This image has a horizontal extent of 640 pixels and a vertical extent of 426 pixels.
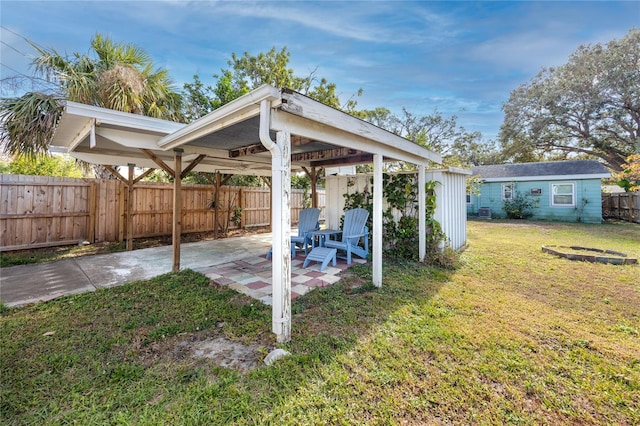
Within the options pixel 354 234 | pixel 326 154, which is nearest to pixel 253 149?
pixel 326 154

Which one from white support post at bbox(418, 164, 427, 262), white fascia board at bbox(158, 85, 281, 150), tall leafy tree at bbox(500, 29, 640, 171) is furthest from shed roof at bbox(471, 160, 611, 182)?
white fascia board at bbox(158, 85, 281, 150)

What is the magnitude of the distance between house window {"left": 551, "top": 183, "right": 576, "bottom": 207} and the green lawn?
432 inches

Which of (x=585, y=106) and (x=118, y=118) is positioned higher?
(x=585, y=106)

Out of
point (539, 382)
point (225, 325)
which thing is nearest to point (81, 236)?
point (225, 325)

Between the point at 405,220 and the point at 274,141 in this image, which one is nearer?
the point at 274,141

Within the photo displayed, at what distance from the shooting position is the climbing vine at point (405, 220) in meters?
5.08

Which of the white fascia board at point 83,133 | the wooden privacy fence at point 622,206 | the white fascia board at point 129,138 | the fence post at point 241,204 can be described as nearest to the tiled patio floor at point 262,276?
the white fascia board at point 129,138

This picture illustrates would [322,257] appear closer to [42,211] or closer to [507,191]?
[42,211]

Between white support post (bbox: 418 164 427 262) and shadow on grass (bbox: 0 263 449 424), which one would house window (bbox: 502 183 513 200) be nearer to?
white support post (bbox: 418 164 427 262)

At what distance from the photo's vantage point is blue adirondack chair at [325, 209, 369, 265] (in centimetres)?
502

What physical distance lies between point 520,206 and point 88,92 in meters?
16.6

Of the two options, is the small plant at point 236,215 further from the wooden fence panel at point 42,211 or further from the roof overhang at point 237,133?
the wooden fence panel at point 42,211

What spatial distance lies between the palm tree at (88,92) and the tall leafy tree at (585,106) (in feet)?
65.8

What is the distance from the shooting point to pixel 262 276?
4301 mm
